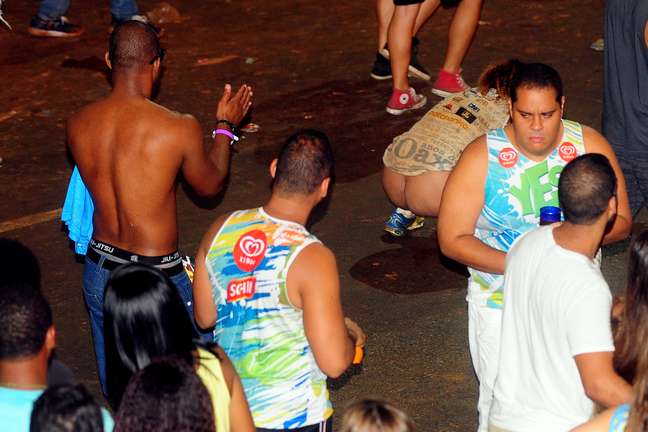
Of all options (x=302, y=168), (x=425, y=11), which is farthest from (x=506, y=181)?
(x=425, y=11)

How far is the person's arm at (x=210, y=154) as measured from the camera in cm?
527

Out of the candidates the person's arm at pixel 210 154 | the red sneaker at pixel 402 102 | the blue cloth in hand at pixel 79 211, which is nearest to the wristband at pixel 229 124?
the person's arm at pixel 210 154

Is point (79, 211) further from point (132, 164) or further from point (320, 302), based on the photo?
point (320, 302)

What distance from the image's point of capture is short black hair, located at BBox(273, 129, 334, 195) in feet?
14.3

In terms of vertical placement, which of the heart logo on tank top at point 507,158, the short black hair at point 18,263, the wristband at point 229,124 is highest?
the heart logo on tank top at point 507,158

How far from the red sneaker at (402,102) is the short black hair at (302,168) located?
5.69 m

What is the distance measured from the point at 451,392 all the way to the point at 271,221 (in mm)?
2280

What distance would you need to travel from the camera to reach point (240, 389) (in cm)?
388

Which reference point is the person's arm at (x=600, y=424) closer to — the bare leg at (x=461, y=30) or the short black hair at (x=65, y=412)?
the short black hair at (x=65, y=412)

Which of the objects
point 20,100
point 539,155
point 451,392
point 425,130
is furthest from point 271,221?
point 20,100

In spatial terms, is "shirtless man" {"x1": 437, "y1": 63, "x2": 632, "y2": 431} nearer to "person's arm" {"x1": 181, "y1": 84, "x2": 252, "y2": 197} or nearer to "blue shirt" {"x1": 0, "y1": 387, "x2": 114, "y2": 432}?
"person's arm" {"x1": 181, "y1": 84, "x2": 252, "y2": 197}

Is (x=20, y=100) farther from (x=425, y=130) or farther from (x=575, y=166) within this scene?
(x=575, y=166)

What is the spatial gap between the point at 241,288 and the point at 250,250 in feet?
0.49

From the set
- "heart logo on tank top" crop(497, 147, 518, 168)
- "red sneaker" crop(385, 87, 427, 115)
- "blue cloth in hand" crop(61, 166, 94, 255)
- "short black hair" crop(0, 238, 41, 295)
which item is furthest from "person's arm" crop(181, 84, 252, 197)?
"red sneaker" crop(385, 87, 427, 115)
